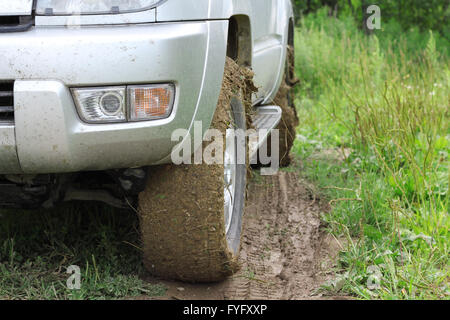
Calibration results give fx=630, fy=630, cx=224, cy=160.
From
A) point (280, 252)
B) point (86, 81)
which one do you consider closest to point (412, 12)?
point (280, 252)

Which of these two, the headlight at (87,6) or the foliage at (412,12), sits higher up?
the headlight at (87,6)

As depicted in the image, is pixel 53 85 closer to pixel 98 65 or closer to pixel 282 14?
pixel 98 65

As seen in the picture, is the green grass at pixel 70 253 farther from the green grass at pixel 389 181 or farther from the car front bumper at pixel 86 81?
the green grass at pixel 389 181

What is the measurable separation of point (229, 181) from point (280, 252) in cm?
47

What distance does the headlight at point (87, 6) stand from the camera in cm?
199

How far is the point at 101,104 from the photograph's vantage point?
1.99 meters

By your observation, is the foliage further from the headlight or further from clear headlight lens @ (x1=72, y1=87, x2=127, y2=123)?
clear headlight lens @ (x1=72, y1=87, x2=127, y2=123)

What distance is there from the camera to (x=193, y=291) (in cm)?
257

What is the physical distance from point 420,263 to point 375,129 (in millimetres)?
1586

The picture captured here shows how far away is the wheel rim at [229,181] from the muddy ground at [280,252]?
239mm

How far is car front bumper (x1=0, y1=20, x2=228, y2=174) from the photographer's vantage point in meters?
1.91

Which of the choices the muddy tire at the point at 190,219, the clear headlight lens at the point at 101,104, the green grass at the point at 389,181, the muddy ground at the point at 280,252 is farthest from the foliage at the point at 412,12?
→ the clear headlight lens at the point at 101,104

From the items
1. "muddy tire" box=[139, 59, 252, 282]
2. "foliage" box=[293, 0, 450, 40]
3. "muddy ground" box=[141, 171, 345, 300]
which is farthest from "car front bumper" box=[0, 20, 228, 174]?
"foliage" box=[293, 0, 450, 40]
